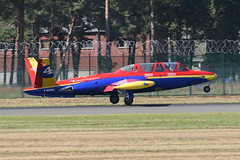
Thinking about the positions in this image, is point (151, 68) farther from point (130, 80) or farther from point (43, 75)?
point (43, 75)

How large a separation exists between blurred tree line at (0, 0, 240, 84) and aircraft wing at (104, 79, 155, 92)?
22.8m

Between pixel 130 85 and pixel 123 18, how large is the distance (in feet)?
118

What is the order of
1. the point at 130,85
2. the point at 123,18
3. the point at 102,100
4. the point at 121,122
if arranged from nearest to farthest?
the point at 121,122 < the point at 130,85 < the point at 102,100 < the point at 123,18

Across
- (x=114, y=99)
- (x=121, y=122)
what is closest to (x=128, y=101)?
(x=114, y=99)

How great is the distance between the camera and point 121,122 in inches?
778

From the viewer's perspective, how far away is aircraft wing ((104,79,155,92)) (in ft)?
91.5

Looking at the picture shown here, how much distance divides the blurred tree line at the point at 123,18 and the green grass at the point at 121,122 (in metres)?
28.9

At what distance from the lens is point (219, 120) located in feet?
65.2

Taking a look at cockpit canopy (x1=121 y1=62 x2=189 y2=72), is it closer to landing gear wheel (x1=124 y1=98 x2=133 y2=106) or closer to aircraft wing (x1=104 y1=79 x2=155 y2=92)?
aircraft wing (x1=104 y1=79 x2=155 y2=92)

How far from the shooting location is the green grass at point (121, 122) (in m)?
18.2

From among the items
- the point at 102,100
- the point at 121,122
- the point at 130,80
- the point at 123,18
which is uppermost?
the point at 123,18

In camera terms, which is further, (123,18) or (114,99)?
(123,18)

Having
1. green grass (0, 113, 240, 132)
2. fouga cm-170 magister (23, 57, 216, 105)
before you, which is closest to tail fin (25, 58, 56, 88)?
fouga cm-170 magister (23, 57, 216, 105)

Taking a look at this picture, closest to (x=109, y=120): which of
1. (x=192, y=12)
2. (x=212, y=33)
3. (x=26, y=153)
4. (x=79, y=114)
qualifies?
(x=79, y=114)
